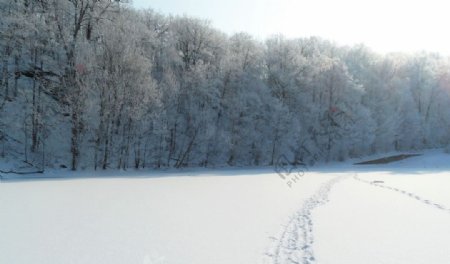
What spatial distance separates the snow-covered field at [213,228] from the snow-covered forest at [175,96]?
16988mm

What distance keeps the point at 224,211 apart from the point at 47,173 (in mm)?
21403

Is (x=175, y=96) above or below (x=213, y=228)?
above

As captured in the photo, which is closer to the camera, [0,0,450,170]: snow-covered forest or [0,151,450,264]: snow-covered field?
[0,151,450,264]: snow-covered field

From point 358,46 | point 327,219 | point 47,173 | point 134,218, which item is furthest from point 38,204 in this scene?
point 358,46

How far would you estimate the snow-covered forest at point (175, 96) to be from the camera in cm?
3262

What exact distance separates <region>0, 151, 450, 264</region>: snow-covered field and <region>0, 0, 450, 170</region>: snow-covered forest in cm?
1699

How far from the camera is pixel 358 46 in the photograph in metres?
70.3

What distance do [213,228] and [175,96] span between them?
99.7 feet

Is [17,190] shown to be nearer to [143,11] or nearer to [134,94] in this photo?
[134,94]

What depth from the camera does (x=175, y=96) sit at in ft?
130

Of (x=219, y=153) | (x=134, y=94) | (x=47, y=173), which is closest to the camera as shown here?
(x=47, y=173)

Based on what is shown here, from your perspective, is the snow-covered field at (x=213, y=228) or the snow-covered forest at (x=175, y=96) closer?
the snow-covered field at (x=213, y=228)

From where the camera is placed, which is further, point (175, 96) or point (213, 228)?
point (175, 96)

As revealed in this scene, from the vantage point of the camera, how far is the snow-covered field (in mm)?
7902
